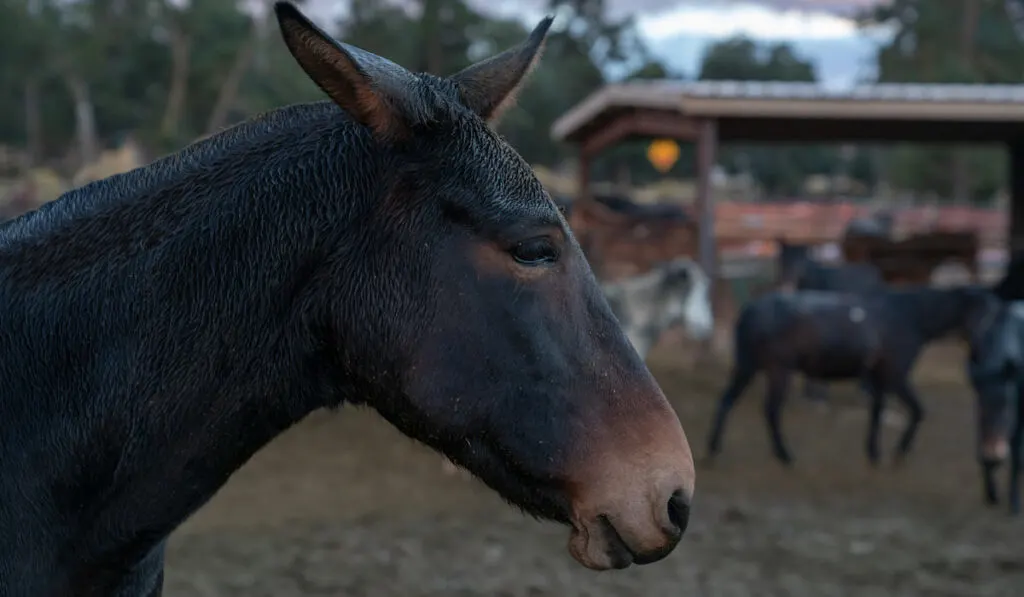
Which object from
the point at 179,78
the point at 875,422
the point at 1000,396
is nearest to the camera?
the point at 1000,396

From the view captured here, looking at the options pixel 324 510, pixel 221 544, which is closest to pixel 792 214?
pixel 324 510

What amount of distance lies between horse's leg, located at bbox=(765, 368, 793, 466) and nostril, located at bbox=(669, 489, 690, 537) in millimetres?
7524

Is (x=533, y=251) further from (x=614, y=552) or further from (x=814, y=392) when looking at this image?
(x=814, y=392)

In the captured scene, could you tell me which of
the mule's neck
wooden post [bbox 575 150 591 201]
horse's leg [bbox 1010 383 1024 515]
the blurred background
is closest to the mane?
the mule's neck

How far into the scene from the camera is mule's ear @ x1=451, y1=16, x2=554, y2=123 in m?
1.87

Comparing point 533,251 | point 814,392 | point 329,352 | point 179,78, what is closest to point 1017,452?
point 814,392

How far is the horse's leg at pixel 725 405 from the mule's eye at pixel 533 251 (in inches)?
296

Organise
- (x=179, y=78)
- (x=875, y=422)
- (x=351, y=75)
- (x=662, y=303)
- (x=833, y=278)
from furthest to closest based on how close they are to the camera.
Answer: (x=179, y=78) < (x=833, y=278) < (x=662, y=303) < (x=875, y=422) < (x=351, y=75)

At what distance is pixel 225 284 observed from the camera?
1653 millimetres

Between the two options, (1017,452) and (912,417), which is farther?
(912,417)

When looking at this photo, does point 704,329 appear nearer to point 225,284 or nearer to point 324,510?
point 324,510

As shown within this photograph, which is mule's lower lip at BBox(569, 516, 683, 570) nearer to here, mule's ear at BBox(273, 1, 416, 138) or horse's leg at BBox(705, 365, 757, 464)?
mule's ear at BBox(273, 1, 416, 138)

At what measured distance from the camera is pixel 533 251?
1665 millimetres

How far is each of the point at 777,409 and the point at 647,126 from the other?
16.4 feet
